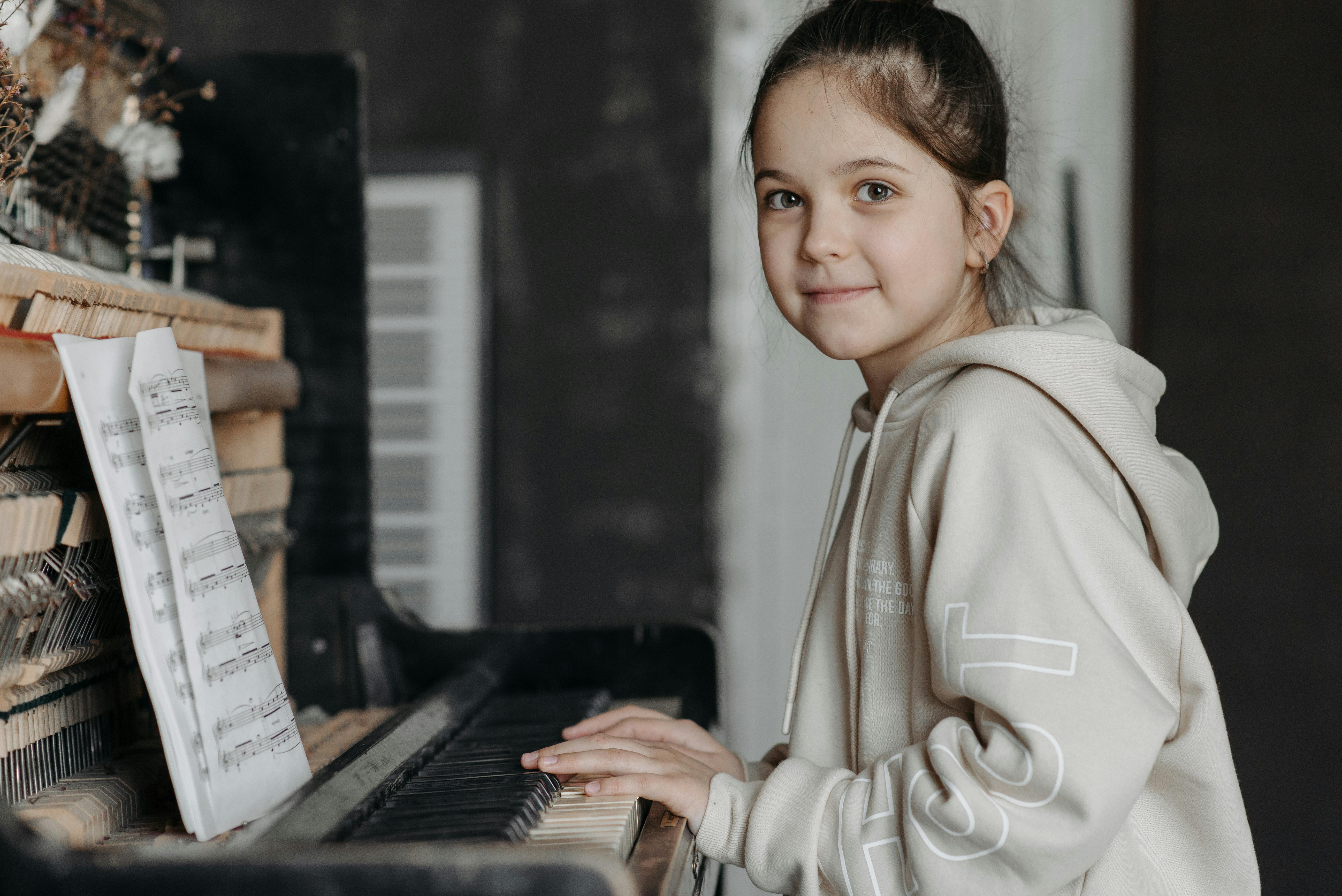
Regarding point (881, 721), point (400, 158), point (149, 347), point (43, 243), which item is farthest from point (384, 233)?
point (881, 721)

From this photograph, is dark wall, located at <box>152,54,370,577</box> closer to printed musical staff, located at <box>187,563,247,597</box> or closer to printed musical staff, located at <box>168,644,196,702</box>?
printed musical staff, located at <box>187,563,247,597</box>

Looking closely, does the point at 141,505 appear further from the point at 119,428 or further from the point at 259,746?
the point at 259,746

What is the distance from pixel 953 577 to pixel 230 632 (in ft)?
2.23

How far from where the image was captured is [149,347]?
3.47ft

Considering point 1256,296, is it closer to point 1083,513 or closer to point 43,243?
point 1083,513

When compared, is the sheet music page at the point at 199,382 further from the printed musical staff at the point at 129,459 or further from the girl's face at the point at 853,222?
the girl's face at the point at 853,222

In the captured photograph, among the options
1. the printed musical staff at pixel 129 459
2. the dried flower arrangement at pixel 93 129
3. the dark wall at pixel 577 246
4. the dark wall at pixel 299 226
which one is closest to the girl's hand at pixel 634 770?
the printed musical staff at pixel 129 459

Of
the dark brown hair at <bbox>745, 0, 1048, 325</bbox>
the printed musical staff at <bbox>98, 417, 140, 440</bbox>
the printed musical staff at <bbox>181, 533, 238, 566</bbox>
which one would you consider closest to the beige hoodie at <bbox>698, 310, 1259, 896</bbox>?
the dark brown hair at <bbox>745, 0, 1048, 325</bbox>

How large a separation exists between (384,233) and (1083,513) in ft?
11.6

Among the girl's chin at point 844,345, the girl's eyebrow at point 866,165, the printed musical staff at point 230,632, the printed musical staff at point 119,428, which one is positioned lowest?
the printed musical staff at point 230,632

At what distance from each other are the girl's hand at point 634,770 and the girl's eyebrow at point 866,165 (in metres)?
0.62

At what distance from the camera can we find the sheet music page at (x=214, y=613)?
0.98m

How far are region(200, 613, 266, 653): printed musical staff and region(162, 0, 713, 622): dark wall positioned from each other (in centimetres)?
286

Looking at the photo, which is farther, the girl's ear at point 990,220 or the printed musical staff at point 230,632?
the girl's ear at point 990,220
